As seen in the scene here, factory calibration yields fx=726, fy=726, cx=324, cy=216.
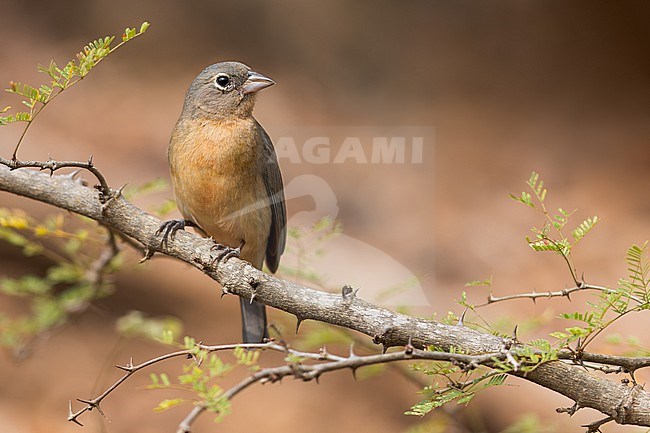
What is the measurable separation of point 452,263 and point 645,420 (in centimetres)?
358

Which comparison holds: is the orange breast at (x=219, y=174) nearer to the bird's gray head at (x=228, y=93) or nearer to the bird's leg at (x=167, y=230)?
the bird's gray head at (x=228, y=93)

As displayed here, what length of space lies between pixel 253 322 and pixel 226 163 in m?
0.77

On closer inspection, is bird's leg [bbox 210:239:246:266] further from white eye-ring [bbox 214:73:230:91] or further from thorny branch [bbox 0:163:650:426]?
white eye-ring [bbox 214:73:230:91]

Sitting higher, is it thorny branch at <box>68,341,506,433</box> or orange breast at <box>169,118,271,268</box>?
orange breast at <box>169,118,271,268</box>

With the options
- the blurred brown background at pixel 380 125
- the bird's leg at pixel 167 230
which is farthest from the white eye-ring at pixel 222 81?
the blurred brown background at pixel 380 125

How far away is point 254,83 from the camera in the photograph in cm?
299

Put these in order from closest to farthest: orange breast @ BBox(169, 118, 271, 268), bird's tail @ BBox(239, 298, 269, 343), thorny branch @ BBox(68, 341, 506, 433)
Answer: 1. thorny branch @ BBox(68, 341, 506, 433)
2. orange breast @ BBox(169, 118, 271, 268)
3. bird's tail @ BBox(239, 298, 269, 343)

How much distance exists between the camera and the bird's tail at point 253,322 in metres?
3.24

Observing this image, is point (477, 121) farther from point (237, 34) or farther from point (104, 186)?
point (104, 186)

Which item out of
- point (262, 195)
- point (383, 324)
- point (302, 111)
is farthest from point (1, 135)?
point (383, 324)

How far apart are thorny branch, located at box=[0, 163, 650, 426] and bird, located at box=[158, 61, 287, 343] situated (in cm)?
48

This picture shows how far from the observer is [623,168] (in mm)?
5395

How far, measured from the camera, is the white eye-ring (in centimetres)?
303

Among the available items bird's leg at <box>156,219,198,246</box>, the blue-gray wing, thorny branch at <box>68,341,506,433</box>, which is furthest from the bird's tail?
thorny branch at <box>68,341,506,433</box>
